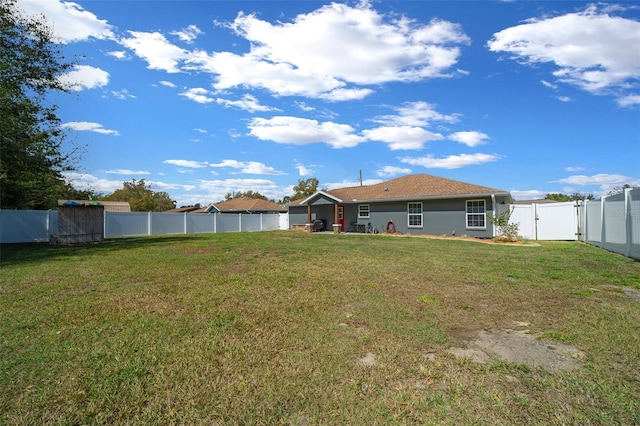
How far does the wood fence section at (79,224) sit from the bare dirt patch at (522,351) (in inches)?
668

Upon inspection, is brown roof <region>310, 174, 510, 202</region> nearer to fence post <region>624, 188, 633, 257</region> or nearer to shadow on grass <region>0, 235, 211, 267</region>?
fence post <region>624, 188, 633, 257</region>

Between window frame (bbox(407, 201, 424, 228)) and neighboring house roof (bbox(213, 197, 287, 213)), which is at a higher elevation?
neighboring house roof (bbox(213, 197, 287, 213))

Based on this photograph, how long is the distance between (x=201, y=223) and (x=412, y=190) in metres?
16.4

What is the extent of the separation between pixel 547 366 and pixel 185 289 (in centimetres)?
500

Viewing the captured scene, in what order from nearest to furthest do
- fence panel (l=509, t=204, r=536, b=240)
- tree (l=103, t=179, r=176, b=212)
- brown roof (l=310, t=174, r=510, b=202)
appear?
fence panel (l=509, t=204, r=536, b=240)
brown roof (l=310, t=174, r=510, b=202)
tree (l=103, t=179, r=176, b=212)

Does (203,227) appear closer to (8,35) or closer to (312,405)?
(8,35)

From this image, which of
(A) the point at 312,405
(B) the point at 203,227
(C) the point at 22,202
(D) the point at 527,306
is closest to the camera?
(A) the point at 312,405

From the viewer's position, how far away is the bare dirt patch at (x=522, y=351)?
3064mm

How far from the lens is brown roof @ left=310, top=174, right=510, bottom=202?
19.0 metres

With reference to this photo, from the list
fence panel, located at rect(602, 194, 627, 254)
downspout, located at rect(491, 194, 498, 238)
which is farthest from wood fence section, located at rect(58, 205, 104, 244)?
fence panel, located at rect(602, 194, 627, 254)

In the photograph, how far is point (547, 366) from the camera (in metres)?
2.98

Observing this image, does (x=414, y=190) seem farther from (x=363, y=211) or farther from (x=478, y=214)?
(x=478, y=214)

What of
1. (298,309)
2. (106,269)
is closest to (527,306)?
(298,309)

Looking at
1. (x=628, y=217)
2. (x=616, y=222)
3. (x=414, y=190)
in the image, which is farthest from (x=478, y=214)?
(x=628, y=217)
